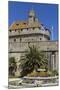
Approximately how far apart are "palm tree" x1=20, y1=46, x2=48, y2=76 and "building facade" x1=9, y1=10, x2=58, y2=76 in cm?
4

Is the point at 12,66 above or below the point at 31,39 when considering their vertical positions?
below

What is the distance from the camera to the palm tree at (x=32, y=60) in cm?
207

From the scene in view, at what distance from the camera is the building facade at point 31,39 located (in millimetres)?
2045

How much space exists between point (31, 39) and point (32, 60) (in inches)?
7.8

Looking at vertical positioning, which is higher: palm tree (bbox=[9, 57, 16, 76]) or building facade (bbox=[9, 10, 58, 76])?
building facade (bbox=[9, 10, 58, 76])

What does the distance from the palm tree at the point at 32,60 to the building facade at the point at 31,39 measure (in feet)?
0.13

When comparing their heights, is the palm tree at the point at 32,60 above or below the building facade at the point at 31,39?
below

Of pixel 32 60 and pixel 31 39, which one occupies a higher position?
pixel 31 39

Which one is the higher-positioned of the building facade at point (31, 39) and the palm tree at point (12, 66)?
the building facade at point (31, 39)

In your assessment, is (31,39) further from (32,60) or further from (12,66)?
(12,66)

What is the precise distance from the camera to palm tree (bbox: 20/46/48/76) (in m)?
2.07

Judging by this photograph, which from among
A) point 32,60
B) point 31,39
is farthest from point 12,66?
point 31,39

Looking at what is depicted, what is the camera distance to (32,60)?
2096 mm

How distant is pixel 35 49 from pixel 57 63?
0.26m
